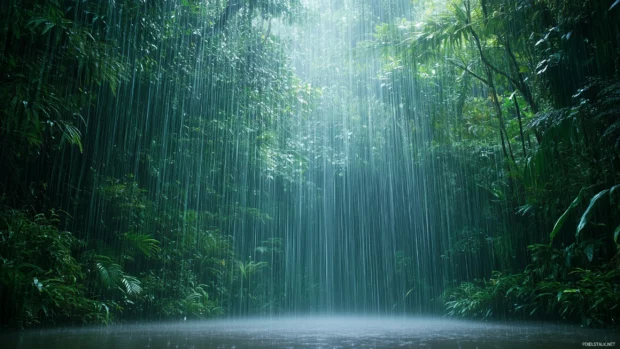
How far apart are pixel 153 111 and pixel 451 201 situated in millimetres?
7335

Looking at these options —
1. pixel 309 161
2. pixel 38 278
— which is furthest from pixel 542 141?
pixel 309 161

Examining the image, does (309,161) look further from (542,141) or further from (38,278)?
(38,278)

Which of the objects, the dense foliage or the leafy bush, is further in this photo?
the dense foliage

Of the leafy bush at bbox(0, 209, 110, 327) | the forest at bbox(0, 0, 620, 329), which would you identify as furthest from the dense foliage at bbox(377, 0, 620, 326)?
the leafy bush at bbox(0, 209, 110, 327)

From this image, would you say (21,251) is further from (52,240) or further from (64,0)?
(64,0)

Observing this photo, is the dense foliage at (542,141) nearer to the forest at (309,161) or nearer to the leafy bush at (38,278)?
the forest at (309,161)

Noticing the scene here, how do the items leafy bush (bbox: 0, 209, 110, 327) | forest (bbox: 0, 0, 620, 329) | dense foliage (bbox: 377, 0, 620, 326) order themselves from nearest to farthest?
leafy bush (bbox: 0, 209, 110, 327), dense foliage (bbox: 377, 0, 620, 326), forest (bbox: 0, 0, 620, 329)

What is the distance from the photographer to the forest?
165 inches

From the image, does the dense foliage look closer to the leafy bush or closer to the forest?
the forest

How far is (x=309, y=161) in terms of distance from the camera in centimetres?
Result: 1276

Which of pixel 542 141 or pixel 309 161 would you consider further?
pixel 309 161

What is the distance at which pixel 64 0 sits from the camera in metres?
4.88

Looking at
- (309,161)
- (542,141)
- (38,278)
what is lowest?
(38,278)

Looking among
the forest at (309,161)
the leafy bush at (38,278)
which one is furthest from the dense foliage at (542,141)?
the leafy bush at (38,278)
